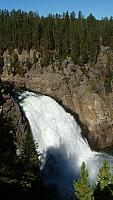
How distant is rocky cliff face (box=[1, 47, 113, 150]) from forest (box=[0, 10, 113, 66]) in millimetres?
2863

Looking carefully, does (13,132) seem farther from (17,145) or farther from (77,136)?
(77,136)

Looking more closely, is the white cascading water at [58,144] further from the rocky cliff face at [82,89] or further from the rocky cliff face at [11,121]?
the rocky cliff face at [82,89]

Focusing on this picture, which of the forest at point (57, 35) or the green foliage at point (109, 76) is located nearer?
the green foliage at point (109, 76)

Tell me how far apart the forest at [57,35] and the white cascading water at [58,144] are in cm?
2032

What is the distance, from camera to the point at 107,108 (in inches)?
3189

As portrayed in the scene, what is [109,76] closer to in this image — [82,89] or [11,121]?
[82,89]

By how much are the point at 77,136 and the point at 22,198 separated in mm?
28376

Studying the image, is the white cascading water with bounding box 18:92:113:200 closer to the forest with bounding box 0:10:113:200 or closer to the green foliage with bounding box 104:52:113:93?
the green foliage with bounding box 104:52:113:93

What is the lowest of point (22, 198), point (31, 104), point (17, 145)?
point (22, 198)

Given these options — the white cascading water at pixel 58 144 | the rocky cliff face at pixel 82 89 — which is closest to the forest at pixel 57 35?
the rocky cliff face at pixel 82 89

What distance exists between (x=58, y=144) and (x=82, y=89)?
18140 mm

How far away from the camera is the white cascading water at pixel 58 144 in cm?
5888

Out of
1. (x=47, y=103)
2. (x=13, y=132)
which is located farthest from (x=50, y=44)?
(x=13, y=132)

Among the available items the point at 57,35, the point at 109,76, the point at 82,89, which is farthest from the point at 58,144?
the point at 57,35
